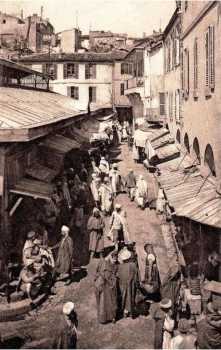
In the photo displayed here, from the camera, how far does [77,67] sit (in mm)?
50781

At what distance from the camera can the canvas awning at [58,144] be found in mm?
18047

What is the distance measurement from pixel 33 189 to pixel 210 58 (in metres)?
5.85

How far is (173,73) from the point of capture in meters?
21.8

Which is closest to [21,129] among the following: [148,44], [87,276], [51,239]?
[87,276]

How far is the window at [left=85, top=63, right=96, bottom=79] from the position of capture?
50.9 meters

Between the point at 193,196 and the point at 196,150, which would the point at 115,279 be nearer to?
the point at 193,196

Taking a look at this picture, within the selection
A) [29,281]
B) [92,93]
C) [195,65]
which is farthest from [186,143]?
[92,93]

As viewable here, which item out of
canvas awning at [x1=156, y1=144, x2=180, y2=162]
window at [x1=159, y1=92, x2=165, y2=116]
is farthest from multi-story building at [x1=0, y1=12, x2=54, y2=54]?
canvas awning at [x1=156, y1=144, x2=180, y2=162]

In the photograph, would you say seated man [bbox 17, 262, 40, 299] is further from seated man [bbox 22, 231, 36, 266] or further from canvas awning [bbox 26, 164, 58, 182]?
canvas awning [bbox 26, 164, 58, 182]

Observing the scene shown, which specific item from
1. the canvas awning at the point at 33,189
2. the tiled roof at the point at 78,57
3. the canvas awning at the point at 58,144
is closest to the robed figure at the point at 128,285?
the canvas awning at the point at 33,189

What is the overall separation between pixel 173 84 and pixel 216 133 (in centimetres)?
1084

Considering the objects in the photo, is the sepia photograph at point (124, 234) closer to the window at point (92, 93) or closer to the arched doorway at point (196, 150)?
the arched doorway at point (196, 150)

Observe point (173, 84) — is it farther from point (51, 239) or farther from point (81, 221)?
point (51, 239)

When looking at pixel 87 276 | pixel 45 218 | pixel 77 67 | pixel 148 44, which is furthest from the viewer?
pixel 77 67
